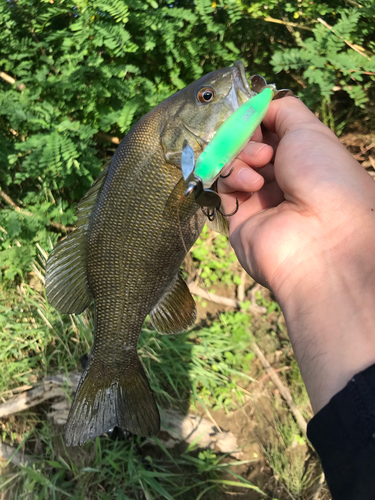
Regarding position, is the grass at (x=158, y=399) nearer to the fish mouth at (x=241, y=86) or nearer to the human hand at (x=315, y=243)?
the human hand at (x=315, y=243)

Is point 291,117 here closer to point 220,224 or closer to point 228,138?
point 228,138

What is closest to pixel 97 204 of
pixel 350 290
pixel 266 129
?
pixel 266 129

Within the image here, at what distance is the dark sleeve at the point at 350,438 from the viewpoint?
0.85 m

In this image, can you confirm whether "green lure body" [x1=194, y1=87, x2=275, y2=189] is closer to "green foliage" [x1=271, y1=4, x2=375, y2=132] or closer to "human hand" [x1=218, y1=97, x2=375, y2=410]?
"human hand" [x1=218, y1=97, x2=375, y2=410]

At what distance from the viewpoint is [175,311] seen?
1776mm

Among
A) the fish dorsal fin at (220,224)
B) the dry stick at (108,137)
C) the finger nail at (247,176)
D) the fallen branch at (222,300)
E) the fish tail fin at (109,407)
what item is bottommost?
the fallen branch at (222,300)

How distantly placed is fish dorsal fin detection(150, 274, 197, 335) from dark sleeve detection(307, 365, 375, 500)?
88cm

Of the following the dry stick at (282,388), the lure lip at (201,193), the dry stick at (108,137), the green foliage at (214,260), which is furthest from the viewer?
the green foliage at (214,260)

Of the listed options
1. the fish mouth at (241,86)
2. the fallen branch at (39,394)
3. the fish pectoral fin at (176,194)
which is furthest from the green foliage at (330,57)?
the fallen branch at (39,394)

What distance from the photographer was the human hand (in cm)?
111

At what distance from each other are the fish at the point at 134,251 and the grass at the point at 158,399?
0.84 m

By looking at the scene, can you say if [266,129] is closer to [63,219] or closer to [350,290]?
[350,290]

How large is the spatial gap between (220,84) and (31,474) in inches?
104

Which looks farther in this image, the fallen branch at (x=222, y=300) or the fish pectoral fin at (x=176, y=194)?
the fallen branch at (x=222, y=300)
